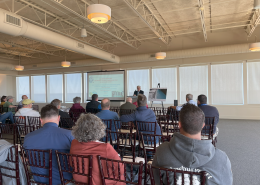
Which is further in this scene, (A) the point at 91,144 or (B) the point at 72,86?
(B) the point at 72,86

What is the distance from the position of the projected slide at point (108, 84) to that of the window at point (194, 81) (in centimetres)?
344

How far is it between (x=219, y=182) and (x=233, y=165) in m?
2.62

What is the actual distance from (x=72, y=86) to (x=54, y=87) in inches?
64.5

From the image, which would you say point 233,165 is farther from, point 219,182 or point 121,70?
point 121,70

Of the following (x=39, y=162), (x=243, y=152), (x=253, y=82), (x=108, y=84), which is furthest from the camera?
(x=108, y=84)

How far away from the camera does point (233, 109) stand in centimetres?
897

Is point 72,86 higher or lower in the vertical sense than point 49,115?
higher

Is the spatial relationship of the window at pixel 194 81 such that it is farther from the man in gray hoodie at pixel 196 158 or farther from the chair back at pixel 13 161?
the chair back at pixel 13 161

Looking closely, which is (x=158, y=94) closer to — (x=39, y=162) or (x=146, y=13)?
(x=146, y=13)

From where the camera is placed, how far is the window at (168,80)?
33.6 ft

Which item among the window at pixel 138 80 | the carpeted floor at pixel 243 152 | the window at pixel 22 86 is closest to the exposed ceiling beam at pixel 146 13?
the window at pixel 138 80

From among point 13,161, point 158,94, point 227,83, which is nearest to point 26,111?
point 13,161

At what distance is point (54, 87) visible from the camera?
1367cm

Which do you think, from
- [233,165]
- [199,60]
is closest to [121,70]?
[199,60]
